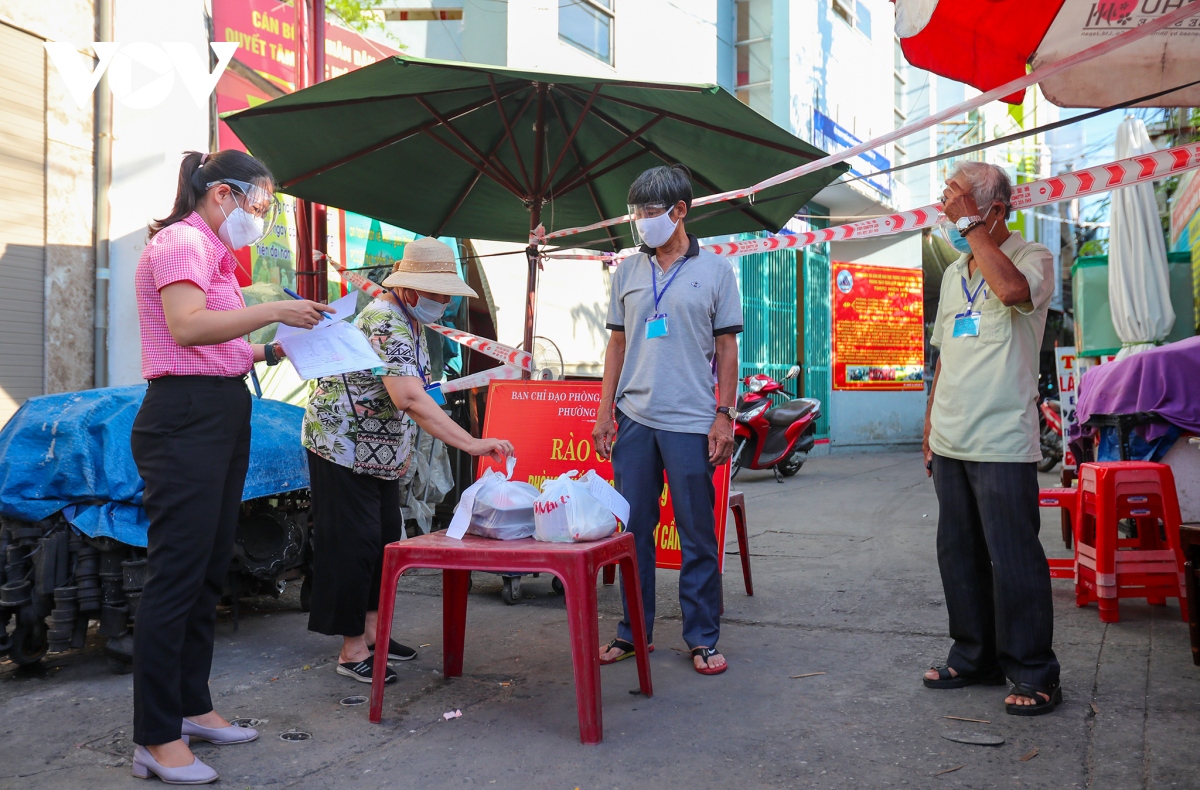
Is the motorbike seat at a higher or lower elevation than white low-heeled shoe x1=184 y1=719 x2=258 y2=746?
higher

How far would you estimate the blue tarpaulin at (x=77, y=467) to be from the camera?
353 centimetres

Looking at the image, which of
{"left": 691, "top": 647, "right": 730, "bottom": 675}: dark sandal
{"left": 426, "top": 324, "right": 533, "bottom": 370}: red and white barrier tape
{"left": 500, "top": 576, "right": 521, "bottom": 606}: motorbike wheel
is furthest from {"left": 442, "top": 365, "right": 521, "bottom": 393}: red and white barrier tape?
{"left": 691, "top": 647, "right": 730, "bottom": 675}: dark sandal

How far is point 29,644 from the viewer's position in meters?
3.52

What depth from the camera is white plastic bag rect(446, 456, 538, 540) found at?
3016 mm

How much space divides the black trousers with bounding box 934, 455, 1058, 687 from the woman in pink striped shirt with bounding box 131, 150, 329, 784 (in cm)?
231

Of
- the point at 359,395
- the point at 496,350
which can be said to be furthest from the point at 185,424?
the point at 496,350

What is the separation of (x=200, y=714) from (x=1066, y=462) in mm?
6424

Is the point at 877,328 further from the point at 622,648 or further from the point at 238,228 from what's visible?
the point at 238,228

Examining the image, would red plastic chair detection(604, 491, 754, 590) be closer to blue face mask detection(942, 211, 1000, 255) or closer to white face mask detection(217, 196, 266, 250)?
blue face mask detection(942, 211, 1000, 255)

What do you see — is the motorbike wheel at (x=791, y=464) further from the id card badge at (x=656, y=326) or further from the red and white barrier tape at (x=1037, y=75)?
the id card badge at (x=656, y=326)

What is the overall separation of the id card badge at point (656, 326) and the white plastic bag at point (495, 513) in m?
0.93

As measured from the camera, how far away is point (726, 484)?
458 centimetres

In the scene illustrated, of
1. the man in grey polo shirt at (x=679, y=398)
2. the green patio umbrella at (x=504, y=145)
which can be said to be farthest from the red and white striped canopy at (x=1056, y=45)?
the man in grey polo shirt at (x=679, y=398)

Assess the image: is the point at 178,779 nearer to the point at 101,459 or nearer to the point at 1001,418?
the point at 101,459
